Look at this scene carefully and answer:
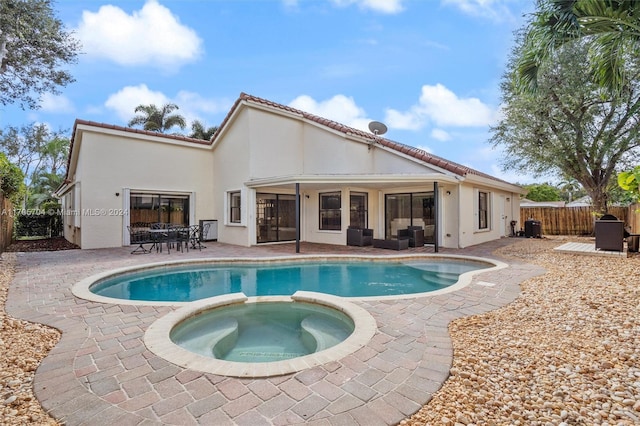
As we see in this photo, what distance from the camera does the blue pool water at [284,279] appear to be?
7562 millimetres

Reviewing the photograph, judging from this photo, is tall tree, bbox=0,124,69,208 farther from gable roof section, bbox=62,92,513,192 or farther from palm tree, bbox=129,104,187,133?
gable roof section, bbox=62,92,513,192

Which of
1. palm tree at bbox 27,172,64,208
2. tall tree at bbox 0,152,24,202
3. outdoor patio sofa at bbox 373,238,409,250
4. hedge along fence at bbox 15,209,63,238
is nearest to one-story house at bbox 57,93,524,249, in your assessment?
outdoor patio sofa at bbox 373,238,409,250

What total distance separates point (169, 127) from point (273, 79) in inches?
658

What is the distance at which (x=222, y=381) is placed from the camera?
9.75 feet

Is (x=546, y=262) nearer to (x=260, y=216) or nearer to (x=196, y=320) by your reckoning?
(x=196, y=320)

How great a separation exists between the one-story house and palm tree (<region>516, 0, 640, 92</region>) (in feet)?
17.7

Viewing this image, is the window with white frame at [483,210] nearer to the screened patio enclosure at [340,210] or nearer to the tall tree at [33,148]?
the screened patio enclosure at [340,210]

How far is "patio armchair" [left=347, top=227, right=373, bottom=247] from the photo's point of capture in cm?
1409

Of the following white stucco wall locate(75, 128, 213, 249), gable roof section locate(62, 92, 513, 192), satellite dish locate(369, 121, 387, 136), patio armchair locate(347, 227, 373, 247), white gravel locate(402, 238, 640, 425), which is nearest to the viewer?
white gravel locate(402, 238, 640, 425)

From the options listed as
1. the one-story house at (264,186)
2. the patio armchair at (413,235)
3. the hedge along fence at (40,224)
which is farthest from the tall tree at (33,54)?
the patio armchair at (413,235)

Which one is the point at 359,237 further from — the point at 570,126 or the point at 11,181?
the point at 11,181

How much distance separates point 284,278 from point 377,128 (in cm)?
1146

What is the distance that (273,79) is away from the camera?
53.8 ft

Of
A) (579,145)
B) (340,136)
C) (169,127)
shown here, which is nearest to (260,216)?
(340,136)
